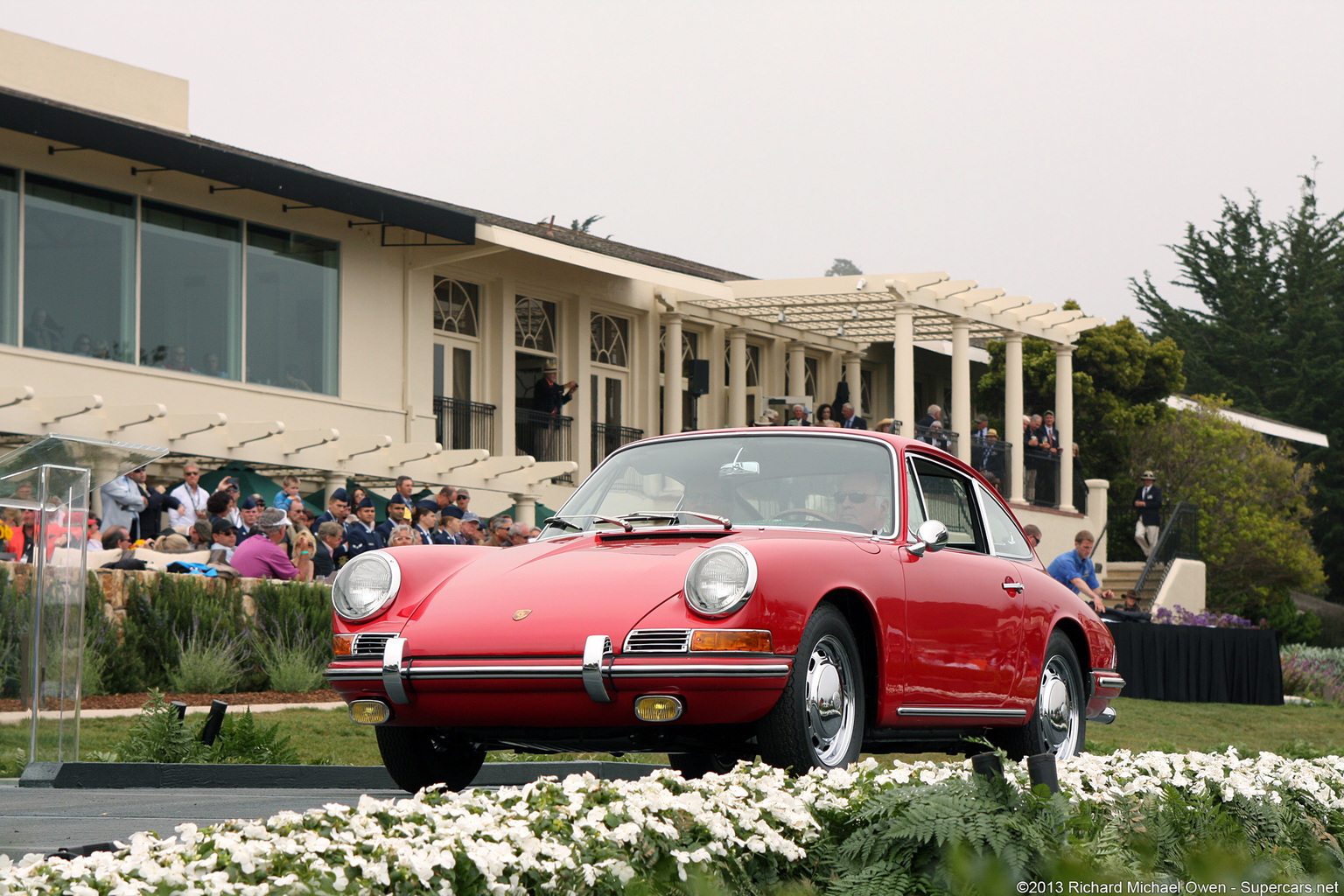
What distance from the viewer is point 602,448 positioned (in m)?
31.2

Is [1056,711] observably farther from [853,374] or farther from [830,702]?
[853,374]

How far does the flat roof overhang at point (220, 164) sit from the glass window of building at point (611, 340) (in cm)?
565

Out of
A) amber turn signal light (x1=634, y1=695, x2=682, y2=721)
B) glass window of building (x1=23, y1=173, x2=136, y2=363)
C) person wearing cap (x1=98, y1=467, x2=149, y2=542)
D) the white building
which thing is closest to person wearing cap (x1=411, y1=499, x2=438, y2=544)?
person wearing cap (x1=98, y1=467, x2=149, y2=542)

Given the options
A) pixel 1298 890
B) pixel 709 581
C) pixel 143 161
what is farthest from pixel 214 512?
pixel 1298 890

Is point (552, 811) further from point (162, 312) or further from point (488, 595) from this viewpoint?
point (162, 312)

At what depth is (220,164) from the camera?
71.2 ft

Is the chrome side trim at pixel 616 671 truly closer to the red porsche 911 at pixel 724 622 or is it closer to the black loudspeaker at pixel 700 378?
the red porsche 911 at pixel 724 622

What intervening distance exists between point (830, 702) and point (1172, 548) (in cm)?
2816

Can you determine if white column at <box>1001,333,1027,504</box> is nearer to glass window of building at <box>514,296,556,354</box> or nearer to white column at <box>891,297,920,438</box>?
white column at <box>891,297,920,438</box>

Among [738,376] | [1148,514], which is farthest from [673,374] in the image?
[1148,514]

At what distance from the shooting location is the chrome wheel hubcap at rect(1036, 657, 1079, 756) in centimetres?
845

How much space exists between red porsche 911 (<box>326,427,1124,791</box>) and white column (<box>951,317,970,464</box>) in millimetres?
24091

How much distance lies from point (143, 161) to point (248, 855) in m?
18.8

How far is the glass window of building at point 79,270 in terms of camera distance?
20.7m
